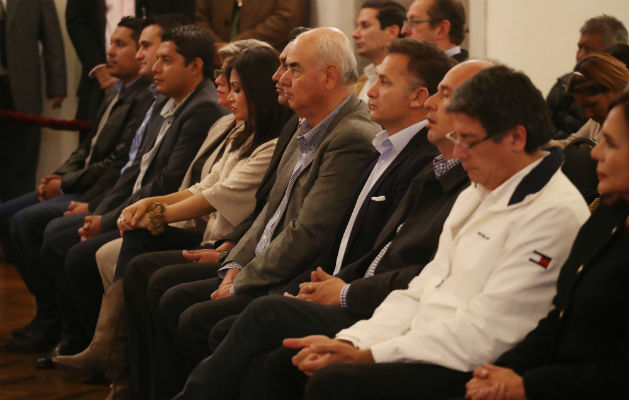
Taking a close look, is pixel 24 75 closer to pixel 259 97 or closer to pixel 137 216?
pixel 137 216

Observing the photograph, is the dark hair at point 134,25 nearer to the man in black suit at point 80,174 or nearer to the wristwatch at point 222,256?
the man in black suit at point 80,174

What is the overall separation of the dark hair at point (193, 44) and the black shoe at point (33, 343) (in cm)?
141

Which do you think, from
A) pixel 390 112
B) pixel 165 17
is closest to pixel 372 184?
pixel 390 112

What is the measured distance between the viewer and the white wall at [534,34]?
5301mm

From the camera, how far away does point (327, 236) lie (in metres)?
3.12

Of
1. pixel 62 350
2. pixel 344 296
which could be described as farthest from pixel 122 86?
pixel 344 296

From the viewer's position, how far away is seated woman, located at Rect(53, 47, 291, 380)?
12.3ft

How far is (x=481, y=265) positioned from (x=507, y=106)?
35 cm

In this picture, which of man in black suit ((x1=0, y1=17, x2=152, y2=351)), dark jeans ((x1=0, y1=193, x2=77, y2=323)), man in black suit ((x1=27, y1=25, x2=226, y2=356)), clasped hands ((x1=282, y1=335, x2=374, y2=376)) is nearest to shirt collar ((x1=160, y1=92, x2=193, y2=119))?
man in black suit ((x1=27, y1=25, x2=226, y2=356))

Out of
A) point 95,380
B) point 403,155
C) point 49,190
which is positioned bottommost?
point 95,380

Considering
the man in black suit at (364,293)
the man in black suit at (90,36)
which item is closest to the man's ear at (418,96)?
the man in black suit at (364,293)

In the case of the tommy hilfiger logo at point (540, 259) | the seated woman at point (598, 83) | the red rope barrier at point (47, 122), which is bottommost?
the red rope barrier at point (47, 122)

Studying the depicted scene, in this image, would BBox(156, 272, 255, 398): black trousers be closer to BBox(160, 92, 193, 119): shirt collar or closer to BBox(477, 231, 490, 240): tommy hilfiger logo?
BBox(477, 231, 490, 240): tommy hilfiger logo

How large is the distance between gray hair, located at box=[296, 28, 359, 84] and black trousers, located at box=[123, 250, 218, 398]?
32.6 inches
